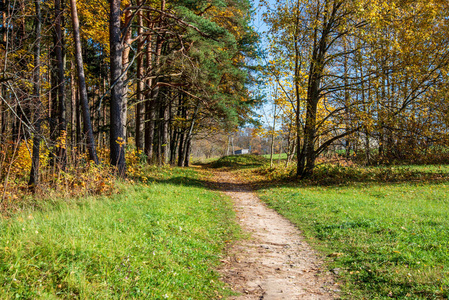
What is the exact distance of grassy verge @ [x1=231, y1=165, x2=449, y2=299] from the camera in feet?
13.4

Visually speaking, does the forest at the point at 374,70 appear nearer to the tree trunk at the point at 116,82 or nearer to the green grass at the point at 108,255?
the tree trunk at the point at 116,82

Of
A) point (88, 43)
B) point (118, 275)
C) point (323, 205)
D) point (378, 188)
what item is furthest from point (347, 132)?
point (88, 43)

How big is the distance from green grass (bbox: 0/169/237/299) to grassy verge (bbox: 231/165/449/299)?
2200 millimetres

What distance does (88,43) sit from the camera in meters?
23.9

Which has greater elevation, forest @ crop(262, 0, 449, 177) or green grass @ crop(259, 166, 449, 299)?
forest @ crop(262, 0, 449, 177)

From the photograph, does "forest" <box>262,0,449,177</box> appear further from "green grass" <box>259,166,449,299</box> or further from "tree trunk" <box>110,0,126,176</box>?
"tree trunk" <box>110,0,126,176</box>

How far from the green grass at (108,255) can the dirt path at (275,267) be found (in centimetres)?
35

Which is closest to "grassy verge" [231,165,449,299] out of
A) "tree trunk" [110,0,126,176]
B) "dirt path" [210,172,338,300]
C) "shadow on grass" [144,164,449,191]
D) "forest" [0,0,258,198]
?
"dirt path" [210,172,338,300]

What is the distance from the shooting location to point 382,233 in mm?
6145

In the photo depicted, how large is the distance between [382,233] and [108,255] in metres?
5.41

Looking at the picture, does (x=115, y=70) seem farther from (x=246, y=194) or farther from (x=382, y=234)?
(x=382, y=234)

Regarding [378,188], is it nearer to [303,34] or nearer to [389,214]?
[389,214]

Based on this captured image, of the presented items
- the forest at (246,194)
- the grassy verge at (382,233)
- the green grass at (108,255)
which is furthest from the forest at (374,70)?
the green grass at (108,255)

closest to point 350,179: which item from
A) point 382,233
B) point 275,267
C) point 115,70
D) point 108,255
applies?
point 382,233
